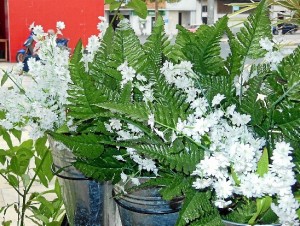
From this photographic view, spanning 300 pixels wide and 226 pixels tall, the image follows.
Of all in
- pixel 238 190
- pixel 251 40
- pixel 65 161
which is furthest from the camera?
pixel 65 161

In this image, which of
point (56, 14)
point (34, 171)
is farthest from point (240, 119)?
point (56, 14)

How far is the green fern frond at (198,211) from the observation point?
1.53ft

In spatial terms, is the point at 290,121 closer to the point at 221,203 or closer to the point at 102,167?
the point at 221,203

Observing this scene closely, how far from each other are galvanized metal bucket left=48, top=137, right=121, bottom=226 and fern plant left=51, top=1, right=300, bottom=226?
0.13 meters

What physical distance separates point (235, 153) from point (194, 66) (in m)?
0.16

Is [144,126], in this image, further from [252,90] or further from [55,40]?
[55,40]

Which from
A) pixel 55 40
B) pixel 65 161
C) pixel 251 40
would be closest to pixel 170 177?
pixel 251 40

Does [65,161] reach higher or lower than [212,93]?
lower

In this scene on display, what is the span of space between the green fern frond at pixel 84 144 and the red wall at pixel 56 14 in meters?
10.8

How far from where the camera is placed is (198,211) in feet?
1.54

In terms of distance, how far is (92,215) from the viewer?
30.9 inches

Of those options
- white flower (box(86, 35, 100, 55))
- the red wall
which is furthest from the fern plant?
the red wall

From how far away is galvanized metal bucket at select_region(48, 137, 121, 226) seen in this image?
76cm

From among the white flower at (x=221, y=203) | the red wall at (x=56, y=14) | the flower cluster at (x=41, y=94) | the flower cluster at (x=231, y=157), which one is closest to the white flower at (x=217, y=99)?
the flower cluster at (x=231, y=157)
